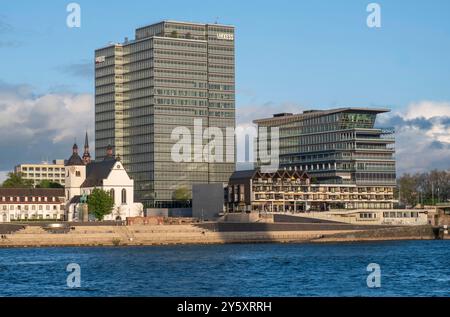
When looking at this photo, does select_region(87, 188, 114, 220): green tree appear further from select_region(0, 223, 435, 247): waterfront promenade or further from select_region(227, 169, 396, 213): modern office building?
select_region(0, 223, 435, 247): waterfront promenade

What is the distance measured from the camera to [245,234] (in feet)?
527

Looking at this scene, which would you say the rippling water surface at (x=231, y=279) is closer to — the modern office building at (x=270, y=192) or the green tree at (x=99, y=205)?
the green tree at (x=99, y=205)

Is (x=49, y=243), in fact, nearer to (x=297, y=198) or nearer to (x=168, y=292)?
(x=297, y=198)

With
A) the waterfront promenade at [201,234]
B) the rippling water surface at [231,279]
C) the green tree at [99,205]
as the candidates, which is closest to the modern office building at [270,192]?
the green tree at [99,205]

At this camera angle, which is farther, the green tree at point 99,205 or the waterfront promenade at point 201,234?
the green tree at point 99,205

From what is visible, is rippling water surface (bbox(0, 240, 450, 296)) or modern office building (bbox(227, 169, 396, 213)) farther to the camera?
modern office building (bbox(227, 169, 396, 213))

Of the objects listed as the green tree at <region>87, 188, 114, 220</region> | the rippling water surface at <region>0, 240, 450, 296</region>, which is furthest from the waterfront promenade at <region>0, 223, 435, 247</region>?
the rippling water surface at <region>0, 240, 450, 296</region>

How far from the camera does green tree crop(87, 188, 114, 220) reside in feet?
623

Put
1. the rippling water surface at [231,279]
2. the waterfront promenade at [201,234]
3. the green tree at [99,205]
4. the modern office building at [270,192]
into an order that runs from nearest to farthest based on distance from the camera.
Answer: the rippling water surface at [231,279], the waterfront promenade at [201,234], the green tree at [99,205], the modern office building at [270,192]

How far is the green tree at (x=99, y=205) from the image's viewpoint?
190m

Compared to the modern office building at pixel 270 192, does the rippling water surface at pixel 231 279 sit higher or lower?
lower

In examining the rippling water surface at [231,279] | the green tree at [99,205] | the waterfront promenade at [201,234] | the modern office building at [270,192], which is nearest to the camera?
the rippling water surface at [231,279]
